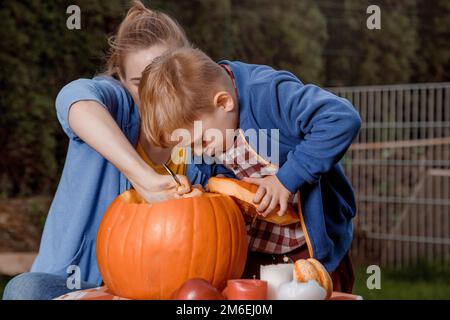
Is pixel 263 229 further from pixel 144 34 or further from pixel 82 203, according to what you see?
pixel 144 34

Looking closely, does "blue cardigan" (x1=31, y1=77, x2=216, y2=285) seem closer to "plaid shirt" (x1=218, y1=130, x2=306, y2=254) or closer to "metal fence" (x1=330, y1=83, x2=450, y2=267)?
"plaid shirt" (x1=218, y1=130, x2=306, y2=254)

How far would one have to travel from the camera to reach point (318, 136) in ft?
4.85

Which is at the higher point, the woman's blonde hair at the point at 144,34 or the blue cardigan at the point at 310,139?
the woman's blonde hair at the point at 144,34

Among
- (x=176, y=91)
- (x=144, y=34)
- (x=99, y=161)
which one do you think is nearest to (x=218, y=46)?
(x=144, y=34)

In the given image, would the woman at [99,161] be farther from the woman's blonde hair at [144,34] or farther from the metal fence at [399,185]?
the metal fence at [399,185]

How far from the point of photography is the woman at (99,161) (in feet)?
4.89

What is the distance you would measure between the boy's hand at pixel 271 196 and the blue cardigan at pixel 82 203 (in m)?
0.42

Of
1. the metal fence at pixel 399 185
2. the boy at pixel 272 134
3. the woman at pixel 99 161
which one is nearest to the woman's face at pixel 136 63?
the woman at pixel 99 161

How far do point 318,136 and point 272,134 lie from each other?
171mm

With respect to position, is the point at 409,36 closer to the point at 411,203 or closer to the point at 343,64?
the point at 343,64

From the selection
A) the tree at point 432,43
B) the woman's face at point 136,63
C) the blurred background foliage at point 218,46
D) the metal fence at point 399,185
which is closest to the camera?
the woman's face at point 136,63

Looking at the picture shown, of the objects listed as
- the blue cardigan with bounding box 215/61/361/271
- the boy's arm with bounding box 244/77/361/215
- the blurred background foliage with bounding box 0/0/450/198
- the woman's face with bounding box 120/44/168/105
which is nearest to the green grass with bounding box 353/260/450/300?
the blurred background foliage with bounding box 0/0/450/198

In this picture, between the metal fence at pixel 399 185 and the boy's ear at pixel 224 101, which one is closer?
the boy's ear at pixel 224 101
